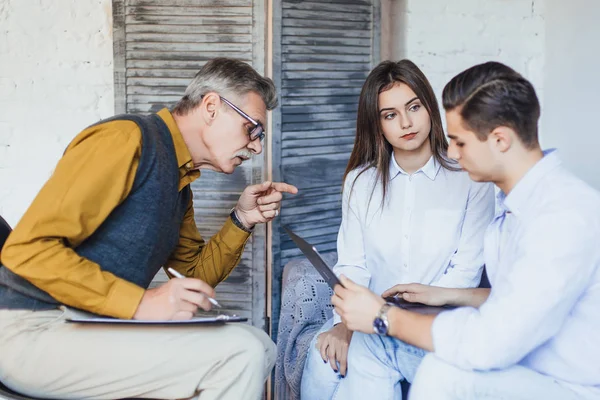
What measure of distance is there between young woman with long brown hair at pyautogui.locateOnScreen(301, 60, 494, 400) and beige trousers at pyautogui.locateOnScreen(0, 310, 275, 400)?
68cm

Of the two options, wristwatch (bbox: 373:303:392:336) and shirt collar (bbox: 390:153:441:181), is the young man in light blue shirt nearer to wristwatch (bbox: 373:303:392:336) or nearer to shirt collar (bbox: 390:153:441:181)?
wristwatch (bbox: 373:303:392:336)

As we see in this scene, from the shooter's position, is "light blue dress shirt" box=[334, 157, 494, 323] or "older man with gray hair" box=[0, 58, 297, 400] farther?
"light blue dress shirt" box=[334, 157, 494, 323]

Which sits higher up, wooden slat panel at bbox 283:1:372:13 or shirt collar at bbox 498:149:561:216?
wooden slat panel at bbox 283:1:372:13

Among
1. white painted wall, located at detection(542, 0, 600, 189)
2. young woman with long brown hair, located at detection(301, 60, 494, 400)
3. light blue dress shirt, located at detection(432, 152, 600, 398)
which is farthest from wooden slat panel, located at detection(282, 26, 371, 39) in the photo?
light blue dress shirt, located at detection(432, 152, 600, 398)

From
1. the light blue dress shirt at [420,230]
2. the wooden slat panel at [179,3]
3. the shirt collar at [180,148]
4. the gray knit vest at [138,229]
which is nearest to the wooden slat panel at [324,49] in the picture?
the wooden slat panel at [179,3]

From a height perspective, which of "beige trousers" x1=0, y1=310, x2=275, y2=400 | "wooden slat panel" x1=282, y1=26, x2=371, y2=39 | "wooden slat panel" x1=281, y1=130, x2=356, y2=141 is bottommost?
"beige trousers" x1=0, y1=310, x2=275, y2=400

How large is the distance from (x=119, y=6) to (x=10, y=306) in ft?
5.51

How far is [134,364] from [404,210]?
1141 millimetres

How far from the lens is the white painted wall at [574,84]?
3.46m

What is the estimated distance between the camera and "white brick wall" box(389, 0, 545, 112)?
12.1 ft

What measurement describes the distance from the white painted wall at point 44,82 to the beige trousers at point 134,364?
67.7 inches

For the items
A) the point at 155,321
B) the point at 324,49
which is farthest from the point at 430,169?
the point at 155,321

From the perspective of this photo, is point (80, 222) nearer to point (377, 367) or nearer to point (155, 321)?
point (155, 321)

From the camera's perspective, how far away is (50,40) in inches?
137
